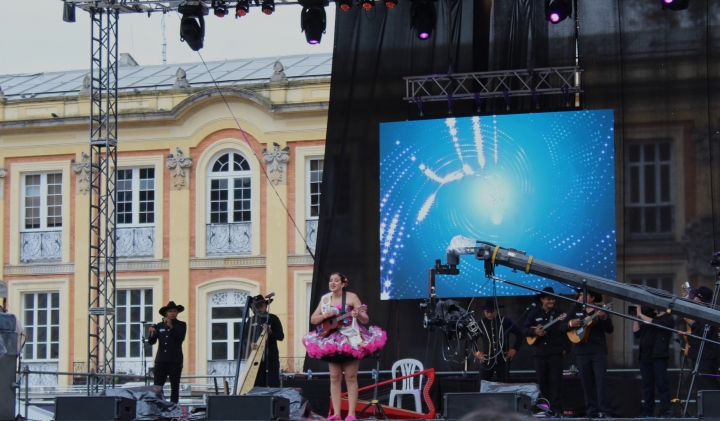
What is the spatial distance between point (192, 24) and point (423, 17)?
2.60 metres

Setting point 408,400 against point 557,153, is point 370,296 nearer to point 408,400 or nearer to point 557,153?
point 408,400

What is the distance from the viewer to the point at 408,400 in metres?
11.2

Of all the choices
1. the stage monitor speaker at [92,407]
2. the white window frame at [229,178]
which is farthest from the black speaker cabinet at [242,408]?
the white window frame at [229,178]

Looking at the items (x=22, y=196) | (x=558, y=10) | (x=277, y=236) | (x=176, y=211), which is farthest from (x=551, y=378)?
(x=22, y=196)

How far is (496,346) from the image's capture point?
10.8 meters

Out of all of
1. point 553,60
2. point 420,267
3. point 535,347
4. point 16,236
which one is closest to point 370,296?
point 420,267

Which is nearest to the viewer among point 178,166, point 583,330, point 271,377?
point 583,330

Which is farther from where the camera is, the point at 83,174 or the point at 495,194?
the point at 83,174

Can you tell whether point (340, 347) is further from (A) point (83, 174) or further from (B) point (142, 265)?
(A) point (83, 174)

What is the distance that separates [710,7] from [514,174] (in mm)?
2795

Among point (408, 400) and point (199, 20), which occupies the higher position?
point (199, 20)

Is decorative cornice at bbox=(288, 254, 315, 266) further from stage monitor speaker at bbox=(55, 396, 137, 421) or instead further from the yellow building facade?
stage monitor speaker at bbox=(55, 396, 137, 421)

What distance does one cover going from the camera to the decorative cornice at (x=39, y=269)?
899 inches

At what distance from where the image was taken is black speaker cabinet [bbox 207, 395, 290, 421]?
8.17 m
